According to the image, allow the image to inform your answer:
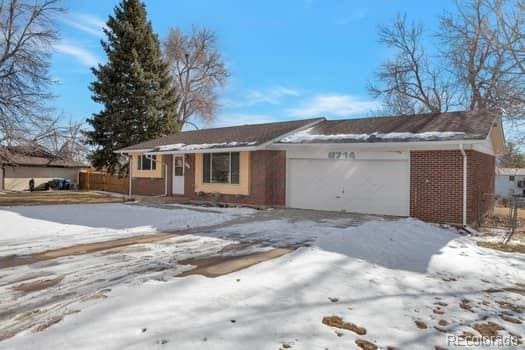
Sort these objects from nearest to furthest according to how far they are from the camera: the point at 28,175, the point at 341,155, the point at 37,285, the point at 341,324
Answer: the point at 341,324 → the point at 37,285 → the point at 341,155 → the point at 28,175

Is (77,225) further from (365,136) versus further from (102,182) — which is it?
(102,182)

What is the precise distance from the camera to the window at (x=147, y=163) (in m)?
18.1

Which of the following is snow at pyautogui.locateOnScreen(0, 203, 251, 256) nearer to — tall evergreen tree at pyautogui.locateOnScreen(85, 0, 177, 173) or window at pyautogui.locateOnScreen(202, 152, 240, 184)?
window at pyautogui.locateOnScreen(202, 152, 240, 184)

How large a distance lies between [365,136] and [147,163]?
12.0 m

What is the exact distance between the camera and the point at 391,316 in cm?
363

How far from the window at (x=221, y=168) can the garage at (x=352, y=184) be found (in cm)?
234

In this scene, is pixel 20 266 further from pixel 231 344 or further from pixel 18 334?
pixel 231 344

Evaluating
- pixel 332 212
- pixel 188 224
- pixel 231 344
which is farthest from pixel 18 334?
pixel 332 212

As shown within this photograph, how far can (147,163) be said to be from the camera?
1881 centimetres

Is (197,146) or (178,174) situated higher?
(197,146)

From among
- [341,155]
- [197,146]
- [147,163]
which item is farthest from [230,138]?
[147,163]

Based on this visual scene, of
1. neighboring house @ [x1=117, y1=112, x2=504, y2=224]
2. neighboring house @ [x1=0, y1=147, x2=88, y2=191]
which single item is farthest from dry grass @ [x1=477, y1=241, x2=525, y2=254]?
neighboring house @ [x1=0, y1=147, x2=88, y2=191]

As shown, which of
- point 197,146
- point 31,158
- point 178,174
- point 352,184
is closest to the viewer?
point 352,184

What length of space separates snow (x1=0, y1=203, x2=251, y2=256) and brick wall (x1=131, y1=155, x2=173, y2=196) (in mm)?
5977
